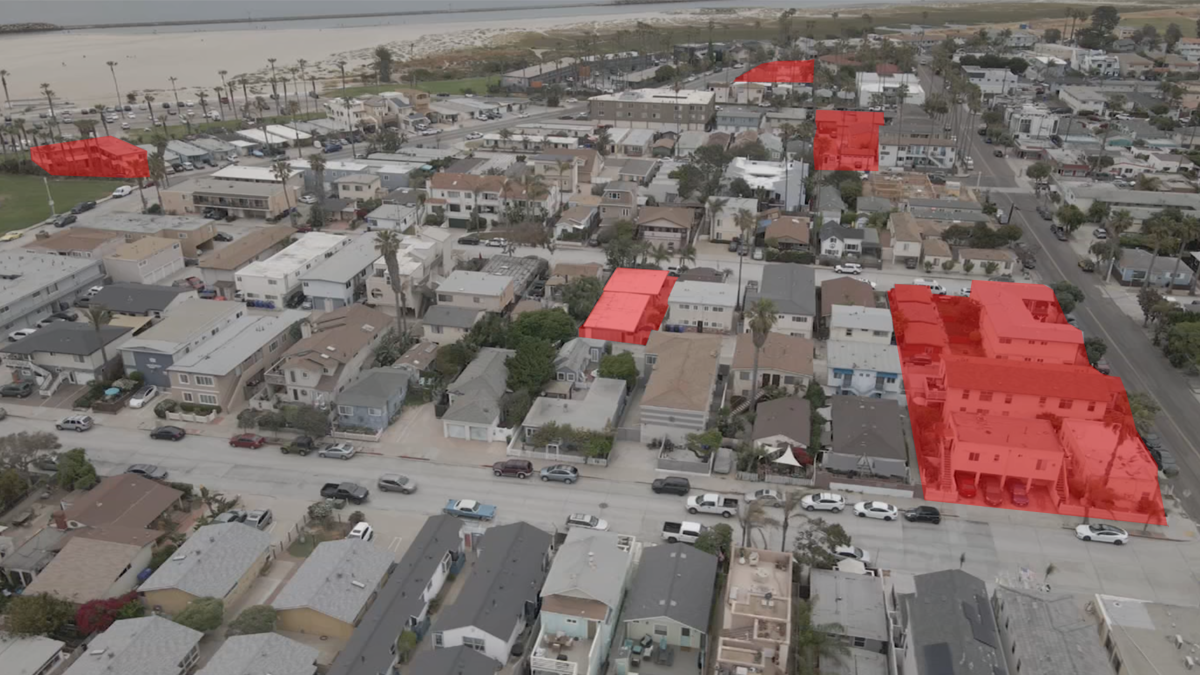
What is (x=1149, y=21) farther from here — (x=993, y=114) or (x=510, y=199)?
(x=510, y=199)

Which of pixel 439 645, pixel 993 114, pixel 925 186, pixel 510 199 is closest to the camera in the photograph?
pixel 439 645

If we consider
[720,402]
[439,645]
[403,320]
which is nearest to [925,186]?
[720,402]

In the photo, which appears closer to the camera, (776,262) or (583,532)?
(583,532)

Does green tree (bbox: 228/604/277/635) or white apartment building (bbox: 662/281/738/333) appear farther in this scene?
white apartment building (bbox: 662/281/738/333)

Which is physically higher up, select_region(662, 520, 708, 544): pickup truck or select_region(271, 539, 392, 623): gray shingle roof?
select_region(271, 539, 392, 623): gray shingle roof

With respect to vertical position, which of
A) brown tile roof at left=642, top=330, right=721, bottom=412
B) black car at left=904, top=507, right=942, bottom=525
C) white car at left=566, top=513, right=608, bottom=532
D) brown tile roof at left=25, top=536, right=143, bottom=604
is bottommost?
black car at left=904, top=507, right=942, bottom=525

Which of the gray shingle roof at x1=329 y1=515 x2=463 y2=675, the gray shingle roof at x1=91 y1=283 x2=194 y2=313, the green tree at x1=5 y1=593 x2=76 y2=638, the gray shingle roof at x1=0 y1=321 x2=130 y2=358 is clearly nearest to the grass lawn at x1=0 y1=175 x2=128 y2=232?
the gray shingle roof at x1=91 y1=283 x2=194 y2=313

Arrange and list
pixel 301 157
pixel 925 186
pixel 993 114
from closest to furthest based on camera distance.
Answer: pixel 925 186 → pixel 301 157 → pixel 993 114
